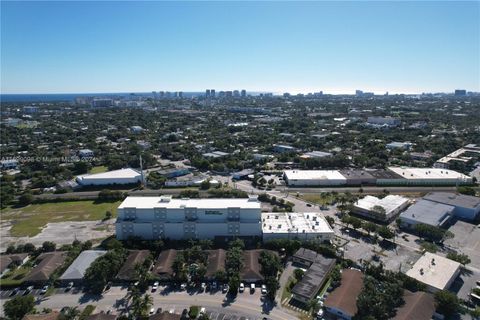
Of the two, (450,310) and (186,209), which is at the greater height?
(186,209)

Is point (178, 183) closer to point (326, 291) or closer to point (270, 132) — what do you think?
point (326, 291)

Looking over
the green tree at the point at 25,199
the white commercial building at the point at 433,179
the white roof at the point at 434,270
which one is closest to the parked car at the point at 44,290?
the green tree at the point at 25,199

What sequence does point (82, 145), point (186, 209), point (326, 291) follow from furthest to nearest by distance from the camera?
point (82, 145) → point (186, 209) → point (326, 291)

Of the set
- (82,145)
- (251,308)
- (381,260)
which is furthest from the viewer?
(82,145)

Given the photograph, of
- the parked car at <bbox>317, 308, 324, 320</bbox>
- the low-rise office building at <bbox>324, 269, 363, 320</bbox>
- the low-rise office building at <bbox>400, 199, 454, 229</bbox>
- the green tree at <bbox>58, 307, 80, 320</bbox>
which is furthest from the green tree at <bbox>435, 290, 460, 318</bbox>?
the green tree at <bbox>58, 307, 80, 320</bbox>

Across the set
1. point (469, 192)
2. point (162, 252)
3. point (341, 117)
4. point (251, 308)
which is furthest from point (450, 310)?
point (341, 117)

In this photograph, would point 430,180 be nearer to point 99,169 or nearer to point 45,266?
point 45,266

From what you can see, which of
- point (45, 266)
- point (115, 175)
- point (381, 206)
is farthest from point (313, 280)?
point (115, 175)
